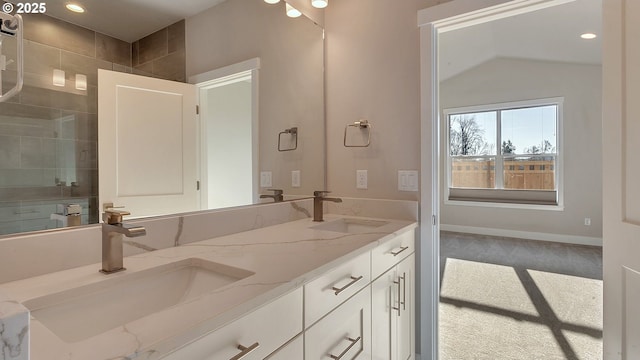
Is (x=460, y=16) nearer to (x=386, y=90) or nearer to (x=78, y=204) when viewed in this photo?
(x=386, y=90)

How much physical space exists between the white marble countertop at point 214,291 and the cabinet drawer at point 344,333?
0.17 meters

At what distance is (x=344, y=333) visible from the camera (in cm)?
107

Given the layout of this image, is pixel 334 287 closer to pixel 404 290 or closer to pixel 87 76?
pixel 404 290

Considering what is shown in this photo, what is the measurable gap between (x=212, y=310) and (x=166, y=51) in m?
1.02

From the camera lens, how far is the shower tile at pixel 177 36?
1236 mm

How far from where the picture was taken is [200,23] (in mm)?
1403

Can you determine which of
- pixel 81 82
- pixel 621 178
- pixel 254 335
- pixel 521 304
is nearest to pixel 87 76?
pixel 81 82

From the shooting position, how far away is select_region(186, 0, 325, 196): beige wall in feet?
4.81

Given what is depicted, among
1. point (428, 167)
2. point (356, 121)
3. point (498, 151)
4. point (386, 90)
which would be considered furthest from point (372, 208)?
point (498, 151)

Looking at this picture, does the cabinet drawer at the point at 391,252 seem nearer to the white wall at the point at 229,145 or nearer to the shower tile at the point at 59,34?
the white wall at the point at 229,145

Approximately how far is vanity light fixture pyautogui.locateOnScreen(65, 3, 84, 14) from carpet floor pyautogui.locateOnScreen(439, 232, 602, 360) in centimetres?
242

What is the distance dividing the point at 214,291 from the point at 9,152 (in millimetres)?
654

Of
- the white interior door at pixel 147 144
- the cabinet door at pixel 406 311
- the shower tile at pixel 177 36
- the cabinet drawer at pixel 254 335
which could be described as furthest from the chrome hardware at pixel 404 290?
the shower tile at pixel 177 36

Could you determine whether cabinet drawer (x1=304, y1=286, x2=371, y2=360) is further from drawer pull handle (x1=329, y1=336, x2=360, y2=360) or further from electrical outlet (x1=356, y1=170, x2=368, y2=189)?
electrical outlet (x1=356, y1=170, x2=368, y2=189)
